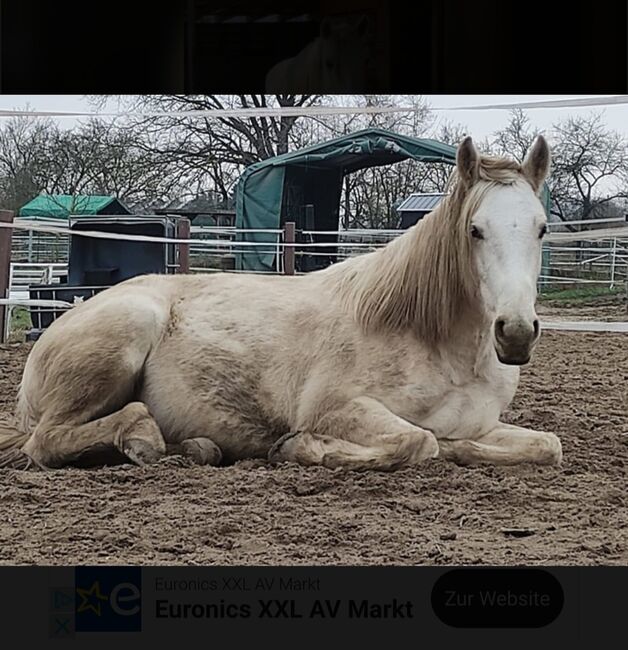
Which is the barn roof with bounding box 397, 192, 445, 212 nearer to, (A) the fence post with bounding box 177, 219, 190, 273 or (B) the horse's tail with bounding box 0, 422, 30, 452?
(A) the fence post with bounding box 177, 219, 190, 273

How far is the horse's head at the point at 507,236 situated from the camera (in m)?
1.68

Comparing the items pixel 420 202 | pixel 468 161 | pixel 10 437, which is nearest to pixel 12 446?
pixel 10 437

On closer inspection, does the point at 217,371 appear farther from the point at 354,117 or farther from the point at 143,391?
the point at 354,117

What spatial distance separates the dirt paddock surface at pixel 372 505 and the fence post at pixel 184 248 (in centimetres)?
35

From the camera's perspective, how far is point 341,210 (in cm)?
179

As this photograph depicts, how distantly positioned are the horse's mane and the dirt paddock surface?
0.20m

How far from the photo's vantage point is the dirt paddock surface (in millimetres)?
1641

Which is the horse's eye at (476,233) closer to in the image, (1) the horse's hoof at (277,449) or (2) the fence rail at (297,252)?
(2) the fence rail at (297,252)

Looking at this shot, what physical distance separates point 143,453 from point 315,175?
596 mm

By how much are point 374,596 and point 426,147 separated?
76 cm

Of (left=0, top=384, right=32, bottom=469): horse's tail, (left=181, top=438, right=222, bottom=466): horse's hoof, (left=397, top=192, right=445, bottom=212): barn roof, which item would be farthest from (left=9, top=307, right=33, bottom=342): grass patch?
(left=397, top=192, right=445, bottom=212): barn roof
